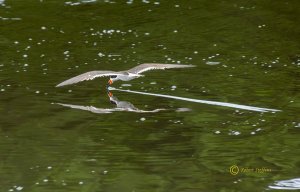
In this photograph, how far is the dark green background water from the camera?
570 cm

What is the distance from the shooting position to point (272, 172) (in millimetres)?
5656

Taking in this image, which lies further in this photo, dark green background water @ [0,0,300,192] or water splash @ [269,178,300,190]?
dark green background water @ [0,0,300,192]

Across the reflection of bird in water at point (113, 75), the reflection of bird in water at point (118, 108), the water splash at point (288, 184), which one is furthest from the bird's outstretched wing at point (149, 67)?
the water splash at point (288, 184)

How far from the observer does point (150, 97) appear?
7.05m

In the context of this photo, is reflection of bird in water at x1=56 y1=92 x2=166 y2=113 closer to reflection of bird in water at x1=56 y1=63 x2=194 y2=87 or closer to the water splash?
reflection of bird in water at x1=56 y1=63 x2=194 y2=87

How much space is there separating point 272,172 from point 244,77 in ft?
6.31

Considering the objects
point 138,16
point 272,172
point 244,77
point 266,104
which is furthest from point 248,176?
point 138,16

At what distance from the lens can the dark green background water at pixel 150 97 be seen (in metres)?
5.70

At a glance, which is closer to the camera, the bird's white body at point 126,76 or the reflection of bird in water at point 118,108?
the reflection of bird in water at point 118,108

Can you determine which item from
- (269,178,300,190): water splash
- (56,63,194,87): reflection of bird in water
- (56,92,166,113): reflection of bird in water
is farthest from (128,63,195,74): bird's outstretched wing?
(269,178,300,190): water splash

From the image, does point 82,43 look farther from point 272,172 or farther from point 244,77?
point 272,172

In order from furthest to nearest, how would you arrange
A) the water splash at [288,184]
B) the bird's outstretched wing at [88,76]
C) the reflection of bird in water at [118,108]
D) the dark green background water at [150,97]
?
the bird's outstretched wing at [88,76], the reflection of bird in water at [118,108], the dark green background water at [150,97], the water splash at [288,184]

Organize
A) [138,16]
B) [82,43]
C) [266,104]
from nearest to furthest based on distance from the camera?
[266,104] < [82,43] < [138,16]

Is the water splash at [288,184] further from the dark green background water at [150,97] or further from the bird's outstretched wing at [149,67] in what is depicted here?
the bird's outstretched wing at [149,67]
